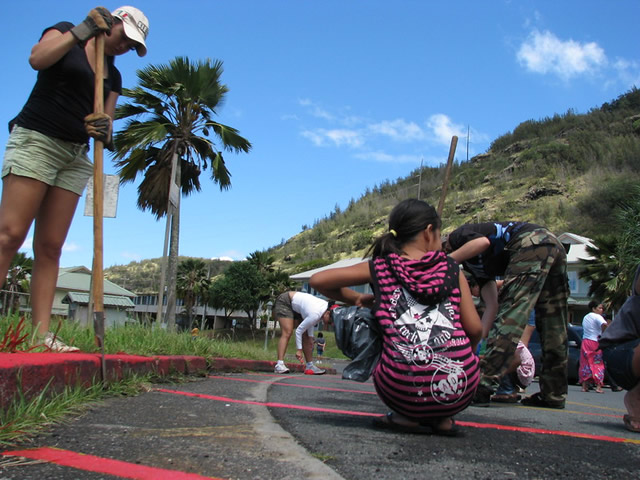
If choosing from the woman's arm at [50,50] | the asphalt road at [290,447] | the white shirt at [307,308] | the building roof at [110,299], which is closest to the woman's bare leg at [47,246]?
the woman's arm at [50,50]

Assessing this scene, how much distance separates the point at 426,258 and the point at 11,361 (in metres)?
1.79

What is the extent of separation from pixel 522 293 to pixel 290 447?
221 cm

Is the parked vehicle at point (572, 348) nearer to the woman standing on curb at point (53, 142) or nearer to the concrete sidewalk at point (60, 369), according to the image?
the concrete sidewalk at point (60, 369)

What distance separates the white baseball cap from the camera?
132 inches

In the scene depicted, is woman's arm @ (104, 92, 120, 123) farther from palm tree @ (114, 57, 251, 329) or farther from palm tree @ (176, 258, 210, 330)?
palm tree @ (176, 258, 210, 330)

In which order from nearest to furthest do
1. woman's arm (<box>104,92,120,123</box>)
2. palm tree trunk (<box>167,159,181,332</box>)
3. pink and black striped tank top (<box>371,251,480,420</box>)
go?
pink and black striped tank top (<box>371,251,480,420</box>)
woman's arm (<box>104,92,120,123</box>)
palm tree trunk (<box>167,159,181,332</box>)

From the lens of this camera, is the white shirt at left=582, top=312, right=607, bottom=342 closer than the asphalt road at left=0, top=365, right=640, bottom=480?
No

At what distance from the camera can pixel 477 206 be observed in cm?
6988

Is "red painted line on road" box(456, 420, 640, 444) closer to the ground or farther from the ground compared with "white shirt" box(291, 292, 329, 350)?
closer to the ground

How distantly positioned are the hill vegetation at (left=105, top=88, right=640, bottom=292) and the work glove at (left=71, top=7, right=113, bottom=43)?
124ft

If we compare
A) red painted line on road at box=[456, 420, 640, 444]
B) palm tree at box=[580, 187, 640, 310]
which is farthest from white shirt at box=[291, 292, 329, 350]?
palm tree at box=[580, 187, 640, 310]

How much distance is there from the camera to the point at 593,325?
9.63 metres

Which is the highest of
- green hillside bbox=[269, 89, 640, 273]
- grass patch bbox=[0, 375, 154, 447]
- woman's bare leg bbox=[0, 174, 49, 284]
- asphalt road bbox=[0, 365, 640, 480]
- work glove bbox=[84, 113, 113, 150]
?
green hillside bbox=[269, 89, 640, 273]

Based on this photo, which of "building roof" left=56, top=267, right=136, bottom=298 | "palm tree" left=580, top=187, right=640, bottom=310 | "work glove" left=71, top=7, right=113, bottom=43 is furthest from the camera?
"building roof" left=56, top=267, right=136, bottom=298
